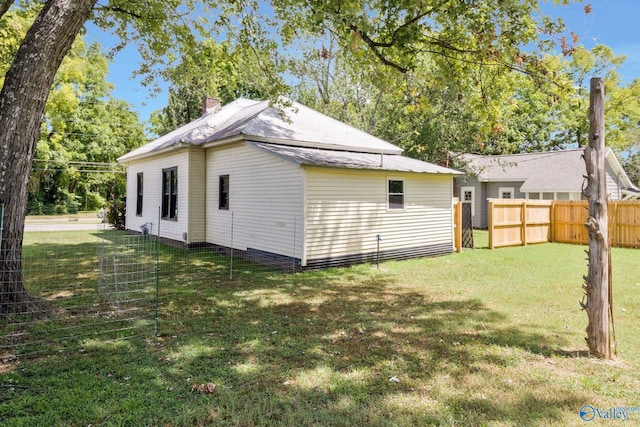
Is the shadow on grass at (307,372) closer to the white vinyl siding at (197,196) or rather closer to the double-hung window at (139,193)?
the white vinyl siding at (197,196)

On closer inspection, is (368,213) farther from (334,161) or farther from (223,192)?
(223,192)

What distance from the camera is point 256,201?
36.7 ft

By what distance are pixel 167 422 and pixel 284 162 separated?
25.0ft

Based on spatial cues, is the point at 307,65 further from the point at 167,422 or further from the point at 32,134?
the point at 167,422

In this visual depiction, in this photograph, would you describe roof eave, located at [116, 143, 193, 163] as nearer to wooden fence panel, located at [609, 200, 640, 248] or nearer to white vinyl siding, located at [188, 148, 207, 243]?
white vinyl siding, located at [188, 148, 207, 243]

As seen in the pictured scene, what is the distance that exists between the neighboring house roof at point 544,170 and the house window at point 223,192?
13176 mm

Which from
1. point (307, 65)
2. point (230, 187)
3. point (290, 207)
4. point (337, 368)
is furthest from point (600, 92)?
point (307, 65)

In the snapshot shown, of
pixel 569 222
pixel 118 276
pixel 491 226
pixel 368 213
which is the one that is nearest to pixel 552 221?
pixel 569 222

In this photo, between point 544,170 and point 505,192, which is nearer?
point 544,170

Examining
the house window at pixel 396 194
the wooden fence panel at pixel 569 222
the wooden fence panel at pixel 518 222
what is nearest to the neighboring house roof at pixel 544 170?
the wooden fence panel at pixel 569 222

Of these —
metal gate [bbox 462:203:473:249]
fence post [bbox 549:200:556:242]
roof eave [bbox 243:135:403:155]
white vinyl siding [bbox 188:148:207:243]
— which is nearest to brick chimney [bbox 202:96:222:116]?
white vinyl siding [bbox 188:148:207:243]

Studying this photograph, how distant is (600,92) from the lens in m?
4.45

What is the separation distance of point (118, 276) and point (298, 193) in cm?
452

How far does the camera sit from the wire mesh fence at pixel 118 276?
17.0 ft
